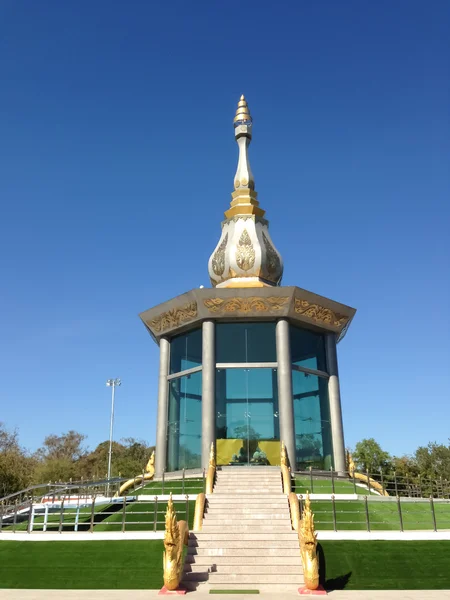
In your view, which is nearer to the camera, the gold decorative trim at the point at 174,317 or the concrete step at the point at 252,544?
the concrete step at the point at 252,544

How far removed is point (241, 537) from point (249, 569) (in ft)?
4.97

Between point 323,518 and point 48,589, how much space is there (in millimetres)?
7595

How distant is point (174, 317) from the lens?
24.8m

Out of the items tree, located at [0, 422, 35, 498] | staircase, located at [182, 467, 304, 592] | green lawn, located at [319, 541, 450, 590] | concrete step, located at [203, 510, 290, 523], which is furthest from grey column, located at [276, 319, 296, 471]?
tree, located at [0, 422, 35, 498]

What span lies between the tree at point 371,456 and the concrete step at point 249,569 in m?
44.8

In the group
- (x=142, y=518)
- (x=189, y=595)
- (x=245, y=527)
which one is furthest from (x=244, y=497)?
(x=189, y=595)

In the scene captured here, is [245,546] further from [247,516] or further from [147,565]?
[147,565]

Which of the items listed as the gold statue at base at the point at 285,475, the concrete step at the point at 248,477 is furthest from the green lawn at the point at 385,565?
the concrete step at the point at 248,477

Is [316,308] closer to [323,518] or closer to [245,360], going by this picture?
[245,360]

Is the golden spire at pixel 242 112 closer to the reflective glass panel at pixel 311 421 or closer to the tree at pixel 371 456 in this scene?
the reflective glass panel at pixel 311 421

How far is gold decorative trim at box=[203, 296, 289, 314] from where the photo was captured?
23234 mm

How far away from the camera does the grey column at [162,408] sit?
77.5 feet

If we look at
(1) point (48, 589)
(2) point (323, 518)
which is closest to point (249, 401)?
(2) point (323, 518)

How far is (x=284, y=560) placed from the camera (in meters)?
12.3
